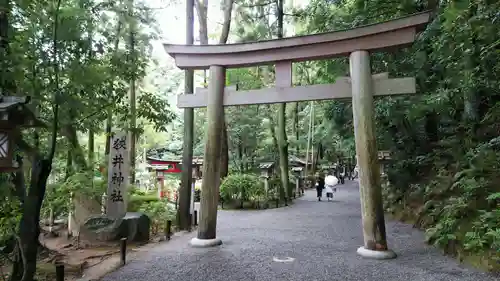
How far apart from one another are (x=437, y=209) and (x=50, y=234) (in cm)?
1203

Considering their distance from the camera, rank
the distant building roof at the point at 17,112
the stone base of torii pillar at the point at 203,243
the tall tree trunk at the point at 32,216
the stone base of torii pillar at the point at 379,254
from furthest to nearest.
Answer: the stone base of torii pillar at the point at 203,243 → the stone base of torii pillar at the point at 379,254 → the tall tree trunk at the point at 32,216 → the distant building roof at the point at 17,112

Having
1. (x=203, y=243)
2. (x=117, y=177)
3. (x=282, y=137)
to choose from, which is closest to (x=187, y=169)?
(x=117, y=177)

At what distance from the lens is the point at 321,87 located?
7.73 m

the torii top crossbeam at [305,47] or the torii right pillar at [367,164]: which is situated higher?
the torii top crossbeam at [305,47]

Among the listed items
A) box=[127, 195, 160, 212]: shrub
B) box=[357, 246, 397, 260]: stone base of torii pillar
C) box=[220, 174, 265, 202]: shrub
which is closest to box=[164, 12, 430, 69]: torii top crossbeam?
box=[357, 246, 397, 260]: stone base of torii pillar

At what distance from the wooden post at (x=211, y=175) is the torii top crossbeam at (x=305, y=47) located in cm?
94

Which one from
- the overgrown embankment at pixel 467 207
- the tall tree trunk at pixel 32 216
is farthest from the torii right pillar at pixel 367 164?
the tall tree trunk at pixel 32 216

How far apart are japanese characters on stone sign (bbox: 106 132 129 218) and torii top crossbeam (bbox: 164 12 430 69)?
2.79 m

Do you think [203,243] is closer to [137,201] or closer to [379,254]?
[379,254]

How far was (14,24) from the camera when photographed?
611 cm

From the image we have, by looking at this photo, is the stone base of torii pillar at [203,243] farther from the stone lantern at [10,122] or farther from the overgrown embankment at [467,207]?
the overgrown embankment at [467,207]

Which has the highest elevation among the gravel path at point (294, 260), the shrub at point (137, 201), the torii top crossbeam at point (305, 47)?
the torii top crossbeam at point (305, 47)

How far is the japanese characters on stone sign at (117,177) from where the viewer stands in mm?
9609

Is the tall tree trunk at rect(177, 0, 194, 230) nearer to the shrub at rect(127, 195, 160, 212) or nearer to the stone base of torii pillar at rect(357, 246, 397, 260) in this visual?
the shrub at rect(127, 195, 160, 212)
